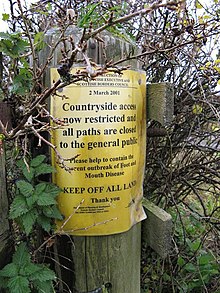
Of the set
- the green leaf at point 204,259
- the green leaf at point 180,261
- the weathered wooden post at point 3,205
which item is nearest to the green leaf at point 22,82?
the weathered wooden post at point 3,205

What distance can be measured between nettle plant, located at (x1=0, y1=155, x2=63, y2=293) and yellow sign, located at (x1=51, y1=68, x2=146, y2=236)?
0.07m

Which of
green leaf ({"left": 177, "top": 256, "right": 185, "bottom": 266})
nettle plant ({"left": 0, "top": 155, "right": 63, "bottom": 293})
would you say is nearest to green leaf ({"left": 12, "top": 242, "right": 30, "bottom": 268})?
nettle plant ({"left": 0, "top": 155, "right": 63, "bottom": 293})

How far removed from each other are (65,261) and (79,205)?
1.03 ft

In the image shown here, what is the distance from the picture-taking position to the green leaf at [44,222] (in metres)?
1.41

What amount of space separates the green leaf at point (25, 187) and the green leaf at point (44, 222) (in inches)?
4.2

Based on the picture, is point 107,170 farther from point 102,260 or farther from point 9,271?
point 9,271

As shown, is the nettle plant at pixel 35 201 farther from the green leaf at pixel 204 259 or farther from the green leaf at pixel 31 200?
the green leaf at pixel 204 259

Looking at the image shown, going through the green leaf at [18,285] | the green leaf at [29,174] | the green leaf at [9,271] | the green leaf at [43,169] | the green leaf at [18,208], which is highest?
the green leaf at [43,169]

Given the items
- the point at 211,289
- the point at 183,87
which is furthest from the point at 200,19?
the point at 211,289

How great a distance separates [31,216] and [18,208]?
6 cm

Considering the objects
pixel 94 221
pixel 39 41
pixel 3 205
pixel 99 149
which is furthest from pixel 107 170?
pixel 39 41

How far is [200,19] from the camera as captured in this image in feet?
7.25

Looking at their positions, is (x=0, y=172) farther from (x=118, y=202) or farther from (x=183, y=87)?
(x=183, y=87)

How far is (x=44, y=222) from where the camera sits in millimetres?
1420
